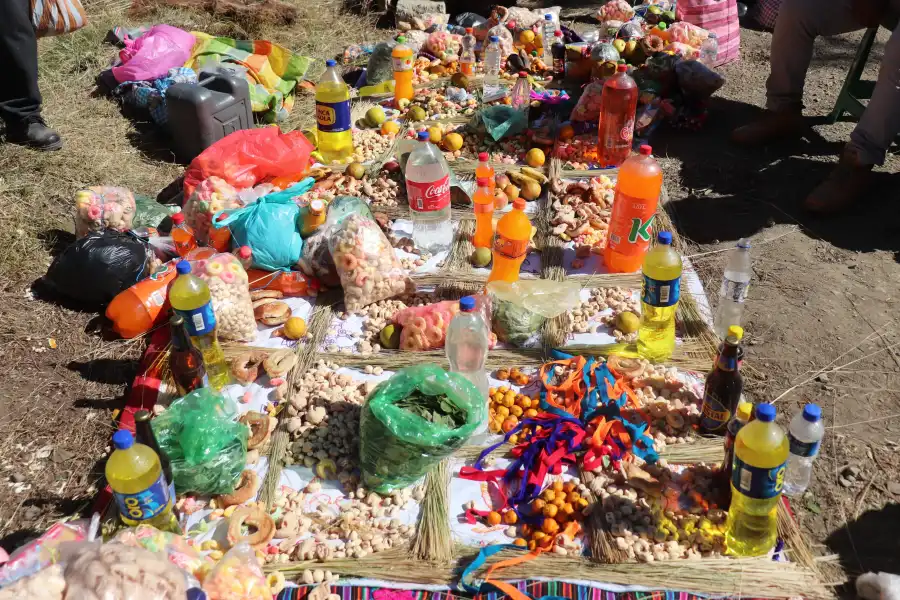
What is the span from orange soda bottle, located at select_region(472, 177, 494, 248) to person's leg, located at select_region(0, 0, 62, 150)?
3.07 metres

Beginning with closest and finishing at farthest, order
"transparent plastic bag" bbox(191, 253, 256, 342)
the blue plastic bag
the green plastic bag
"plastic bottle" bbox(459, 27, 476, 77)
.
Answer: the green plastic bag, "transparent plastic bag" bbox(191, 253, 256, 342), the blue plastic bag, "plastic bottle" bbox(459, 27, 476, 77)

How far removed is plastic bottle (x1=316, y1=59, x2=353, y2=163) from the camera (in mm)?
4637

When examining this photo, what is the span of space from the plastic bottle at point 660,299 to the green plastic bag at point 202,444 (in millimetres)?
1760

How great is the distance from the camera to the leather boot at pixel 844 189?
4.08 meters

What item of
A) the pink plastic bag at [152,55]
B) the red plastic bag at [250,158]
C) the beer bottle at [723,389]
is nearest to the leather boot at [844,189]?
the beer bottle at [723,389]

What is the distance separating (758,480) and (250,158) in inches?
130

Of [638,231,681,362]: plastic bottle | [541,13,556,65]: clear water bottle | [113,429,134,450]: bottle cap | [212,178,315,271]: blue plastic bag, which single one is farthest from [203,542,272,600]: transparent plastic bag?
[541,13,556,65]: clear water bottle

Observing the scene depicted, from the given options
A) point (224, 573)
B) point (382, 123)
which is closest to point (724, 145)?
point (382, 123)

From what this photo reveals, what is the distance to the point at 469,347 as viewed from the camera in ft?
9.66

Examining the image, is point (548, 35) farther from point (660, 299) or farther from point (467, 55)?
point (660, 299)

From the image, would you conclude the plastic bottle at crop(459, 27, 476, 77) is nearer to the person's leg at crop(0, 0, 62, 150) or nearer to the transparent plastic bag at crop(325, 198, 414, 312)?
the transparent plastic bag at crop(325, 198, 414, 312)

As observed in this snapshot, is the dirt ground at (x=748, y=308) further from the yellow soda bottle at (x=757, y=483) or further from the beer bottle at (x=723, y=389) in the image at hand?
the beer bottle at (x=723, y=389)

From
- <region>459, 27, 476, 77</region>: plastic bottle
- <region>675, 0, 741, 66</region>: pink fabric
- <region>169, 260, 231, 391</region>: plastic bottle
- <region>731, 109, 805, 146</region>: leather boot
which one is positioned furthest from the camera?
<region>675, 0, 741, 66</region>: pink fabric

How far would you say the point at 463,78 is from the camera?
5.54 m
